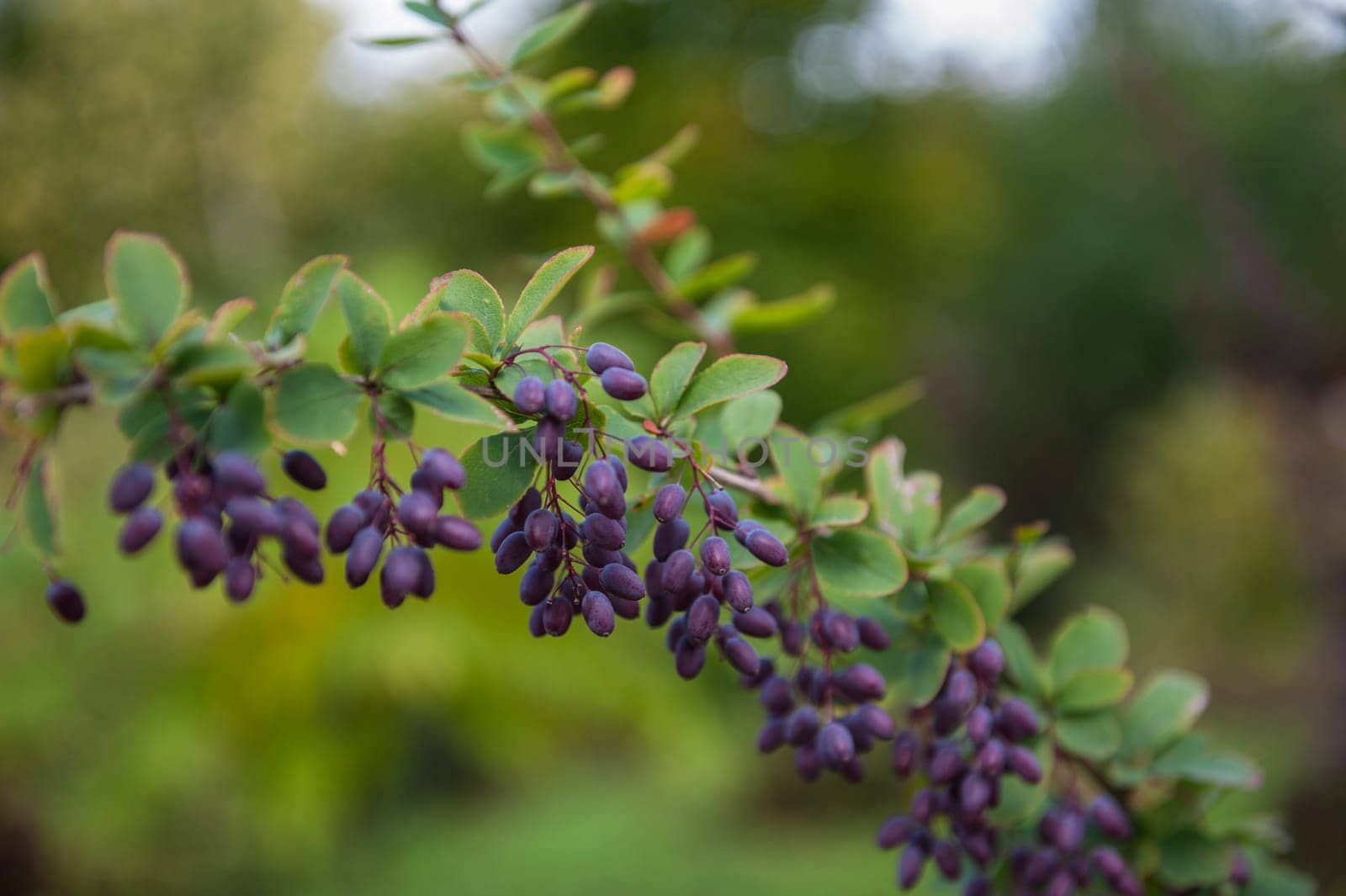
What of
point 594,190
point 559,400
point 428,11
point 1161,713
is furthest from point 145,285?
point 1161,713

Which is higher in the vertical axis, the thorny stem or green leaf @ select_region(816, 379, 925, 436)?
green leaf @ select_region(816, 379, 925, 436)

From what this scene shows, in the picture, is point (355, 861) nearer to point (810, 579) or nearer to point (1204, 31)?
point (810, 579)

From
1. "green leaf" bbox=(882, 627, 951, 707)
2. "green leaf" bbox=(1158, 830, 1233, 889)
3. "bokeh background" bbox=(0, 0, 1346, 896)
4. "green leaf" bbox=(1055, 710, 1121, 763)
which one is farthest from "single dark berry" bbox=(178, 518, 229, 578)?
"bokeh background" bbox=(0, 0, 1346, 896)

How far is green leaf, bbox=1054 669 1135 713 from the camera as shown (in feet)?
1.73

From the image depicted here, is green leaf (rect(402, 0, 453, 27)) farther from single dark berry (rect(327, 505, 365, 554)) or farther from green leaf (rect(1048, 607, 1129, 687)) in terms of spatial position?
green leaf (rect(1048, 607, 1129, 687))

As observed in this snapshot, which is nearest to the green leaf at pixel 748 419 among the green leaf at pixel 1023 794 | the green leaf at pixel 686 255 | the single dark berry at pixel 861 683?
the single dark berry at pixel 861 683

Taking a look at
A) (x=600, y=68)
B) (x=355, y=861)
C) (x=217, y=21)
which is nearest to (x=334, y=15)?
(x=217, y=21)

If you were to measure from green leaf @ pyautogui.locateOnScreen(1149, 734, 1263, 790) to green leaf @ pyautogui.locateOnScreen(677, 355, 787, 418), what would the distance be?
0.35 meters

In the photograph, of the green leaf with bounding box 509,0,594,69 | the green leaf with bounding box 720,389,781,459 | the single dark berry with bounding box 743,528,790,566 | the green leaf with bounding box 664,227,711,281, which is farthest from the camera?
the green leaf with bounding box 664,227,711,281

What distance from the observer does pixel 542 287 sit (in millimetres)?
407

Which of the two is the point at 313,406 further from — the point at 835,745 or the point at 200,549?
the point at 835,745

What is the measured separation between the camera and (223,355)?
32 cm

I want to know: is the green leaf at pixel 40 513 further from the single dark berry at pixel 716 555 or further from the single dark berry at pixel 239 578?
the single dark berry at pixel 716 555

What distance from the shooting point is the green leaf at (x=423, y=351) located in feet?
1.14
